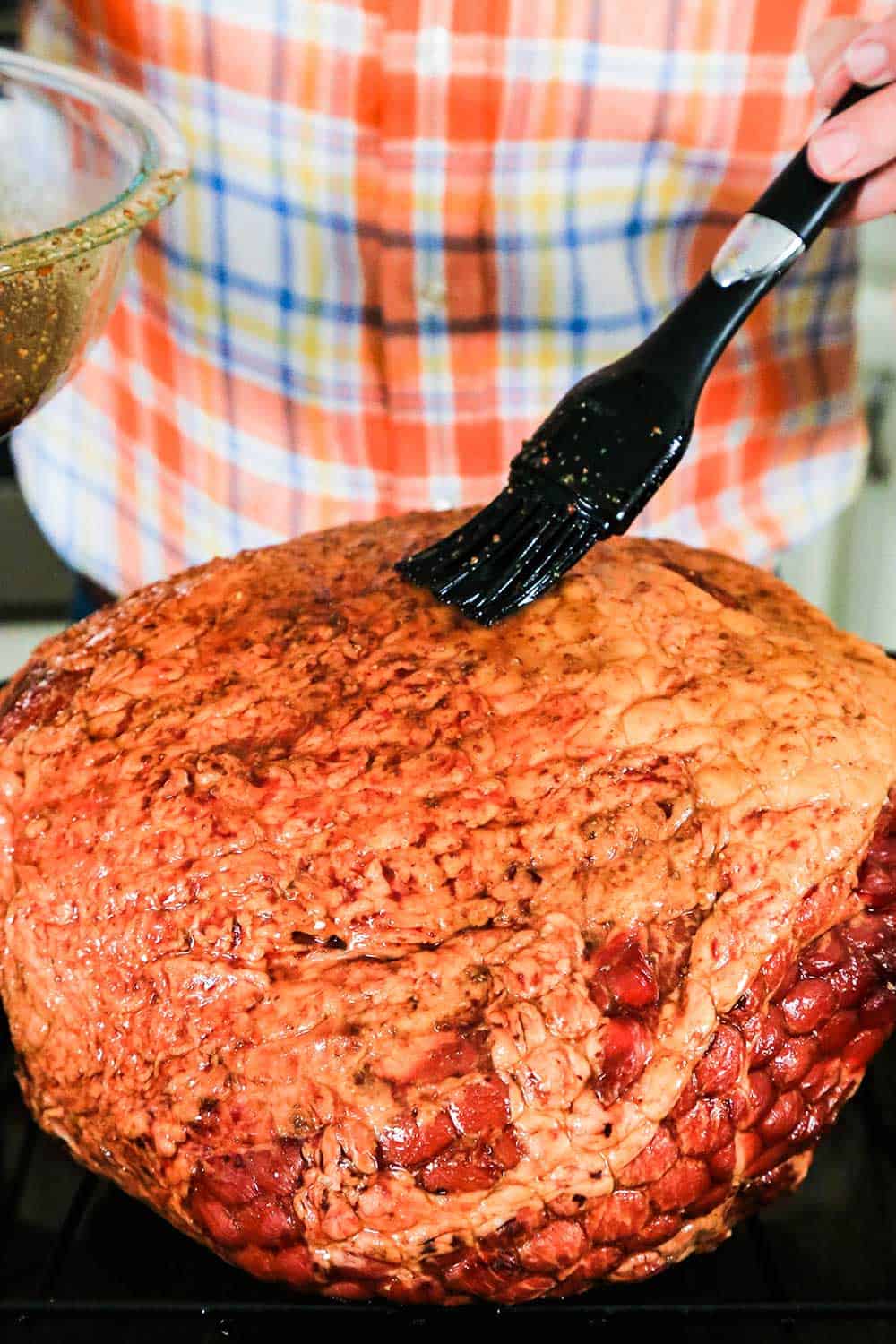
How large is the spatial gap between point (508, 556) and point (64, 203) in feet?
1.48

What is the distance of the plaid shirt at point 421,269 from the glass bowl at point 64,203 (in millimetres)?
398

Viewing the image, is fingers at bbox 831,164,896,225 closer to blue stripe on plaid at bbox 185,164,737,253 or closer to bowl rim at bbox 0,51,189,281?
blue stripe on plaid at bbox 185,164,737,253

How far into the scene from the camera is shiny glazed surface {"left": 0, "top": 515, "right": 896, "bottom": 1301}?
83cm

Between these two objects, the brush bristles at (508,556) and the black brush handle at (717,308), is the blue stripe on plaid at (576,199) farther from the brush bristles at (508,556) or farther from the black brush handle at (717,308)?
the brush bristles at (508,556)

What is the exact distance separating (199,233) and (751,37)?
63 cm

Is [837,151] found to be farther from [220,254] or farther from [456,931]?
[220,254]

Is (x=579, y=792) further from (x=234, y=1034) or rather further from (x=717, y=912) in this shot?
(x=234, y=1034)

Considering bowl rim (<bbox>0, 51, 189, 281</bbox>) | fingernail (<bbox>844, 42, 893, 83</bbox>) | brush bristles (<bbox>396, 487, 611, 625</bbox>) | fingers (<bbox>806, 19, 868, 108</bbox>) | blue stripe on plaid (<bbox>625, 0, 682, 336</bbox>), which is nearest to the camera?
bowl rim (<bbox>0, 51, 189, 281</bbox>)

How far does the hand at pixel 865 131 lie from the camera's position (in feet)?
3.41

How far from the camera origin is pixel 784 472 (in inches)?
67.9

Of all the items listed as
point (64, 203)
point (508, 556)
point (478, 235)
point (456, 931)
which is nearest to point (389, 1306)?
point (456, 931)

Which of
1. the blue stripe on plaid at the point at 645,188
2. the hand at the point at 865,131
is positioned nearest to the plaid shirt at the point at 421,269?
the blue stripe on plaid at the point at 645,188

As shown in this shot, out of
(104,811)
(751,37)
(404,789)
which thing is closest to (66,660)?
(104,811)

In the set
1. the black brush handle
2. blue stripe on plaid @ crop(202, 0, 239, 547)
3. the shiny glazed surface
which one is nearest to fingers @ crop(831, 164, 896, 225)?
the black brush handle
